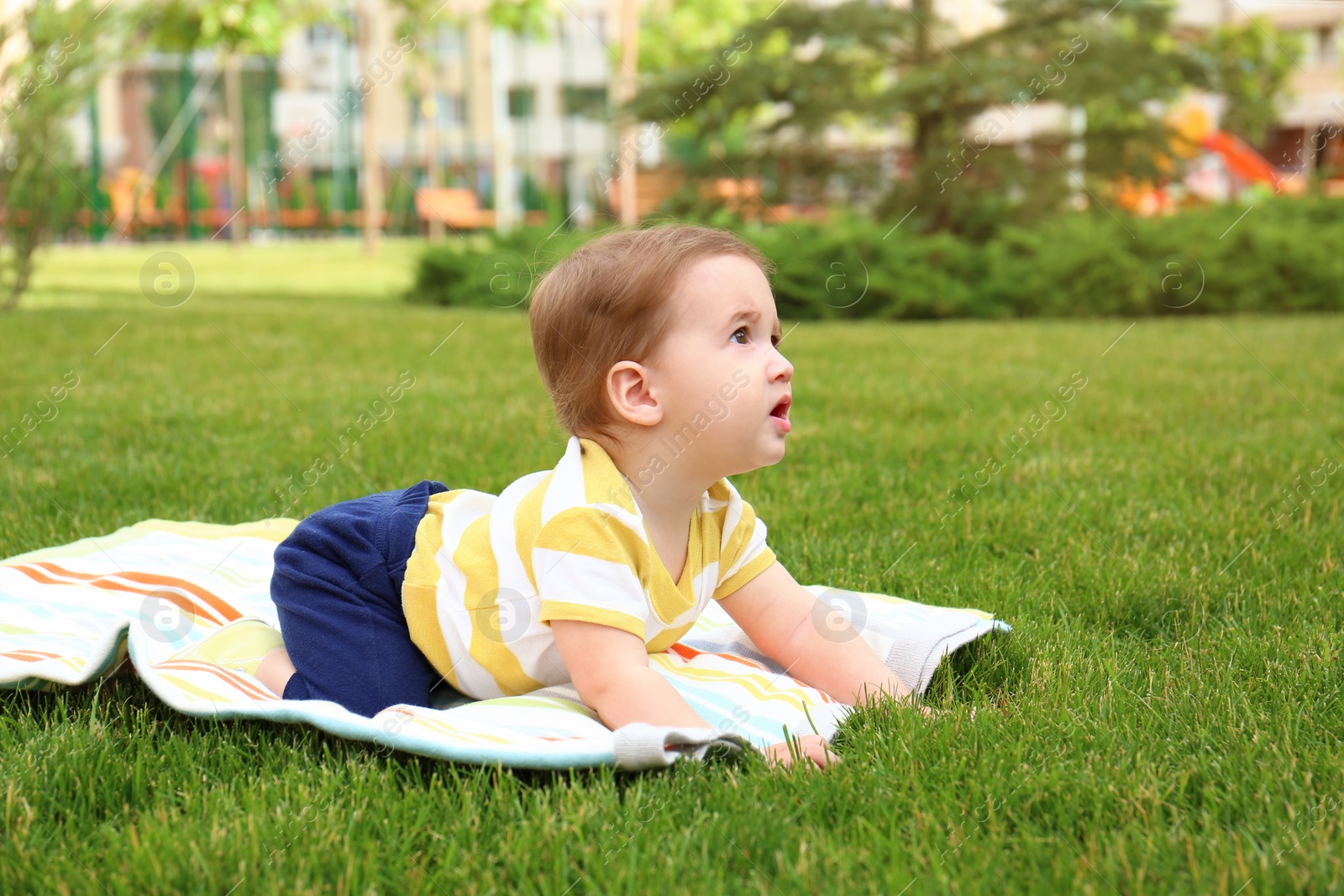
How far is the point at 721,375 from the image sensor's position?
6.71ft

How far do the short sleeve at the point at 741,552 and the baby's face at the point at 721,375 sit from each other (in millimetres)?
241

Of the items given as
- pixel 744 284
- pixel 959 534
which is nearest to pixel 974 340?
pixel 959 534

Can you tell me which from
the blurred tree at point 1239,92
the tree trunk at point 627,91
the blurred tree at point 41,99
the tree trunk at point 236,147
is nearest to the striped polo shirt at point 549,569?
the blurred tree at point 41,99

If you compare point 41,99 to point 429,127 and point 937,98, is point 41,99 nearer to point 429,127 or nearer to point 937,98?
point 937,98

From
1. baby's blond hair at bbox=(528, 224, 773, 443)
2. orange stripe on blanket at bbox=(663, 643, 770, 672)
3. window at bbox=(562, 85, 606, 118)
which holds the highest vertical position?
baby's blond hair at bbox=(528, 224, 773, 443)

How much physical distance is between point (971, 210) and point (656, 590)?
33.7 feet

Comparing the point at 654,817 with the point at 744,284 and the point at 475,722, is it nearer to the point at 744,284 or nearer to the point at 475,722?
the point at 475,722

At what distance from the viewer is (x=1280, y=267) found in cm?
1053

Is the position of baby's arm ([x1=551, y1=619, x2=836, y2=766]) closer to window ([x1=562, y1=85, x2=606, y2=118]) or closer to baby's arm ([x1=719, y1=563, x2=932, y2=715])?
baby's arm ([x1=719, y1=563, x2=932, y2=715])

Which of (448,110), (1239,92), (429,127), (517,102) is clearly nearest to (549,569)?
(1239,92)

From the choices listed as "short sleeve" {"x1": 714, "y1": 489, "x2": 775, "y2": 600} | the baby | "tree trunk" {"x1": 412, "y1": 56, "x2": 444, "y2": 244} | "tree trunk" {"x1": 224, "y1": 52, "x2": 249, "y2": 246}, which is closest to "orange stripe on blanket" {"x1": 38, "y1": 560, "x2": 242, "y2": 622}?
the baby

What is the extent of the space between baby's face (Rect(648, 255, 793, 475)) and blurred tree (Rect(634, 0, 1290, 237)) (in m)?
9.14

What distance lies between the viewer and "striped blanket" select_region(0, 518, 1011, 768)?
1856 millimetres

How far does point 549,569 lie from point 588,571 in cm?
7
